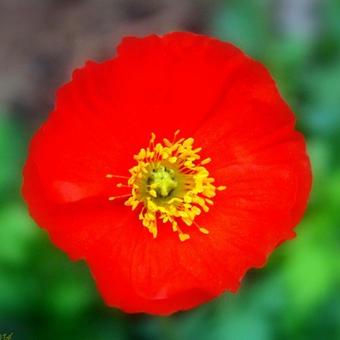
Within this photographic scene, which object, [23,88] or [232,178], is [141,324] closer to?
[232,178]

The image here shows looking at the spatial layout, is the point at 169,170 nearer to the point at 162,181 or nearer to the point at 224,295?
the point at 162,181

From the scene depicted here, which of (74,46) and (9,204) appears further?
(74,46)

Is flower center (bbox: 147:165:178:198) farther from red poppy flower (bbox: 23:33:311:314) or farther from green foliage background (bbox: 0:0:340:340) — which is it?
green foliage background (bbox: 0:0:340:340)

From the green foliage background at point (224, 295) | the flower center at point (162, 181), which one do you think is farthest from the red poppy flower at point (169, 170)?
the green foliage background at point (224, 295)

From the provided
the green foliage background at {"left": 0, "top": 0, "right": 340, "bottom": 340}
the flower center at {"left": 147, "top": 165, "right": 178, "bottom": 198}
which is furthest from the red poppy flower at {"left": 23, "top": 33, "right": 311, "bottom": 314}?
the green foliage background at {"left": 0, "top": 0, "right": 340, "bottom": 340}

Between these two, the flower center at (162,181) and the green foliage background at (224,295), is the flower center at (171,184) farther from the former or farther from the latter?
the green foliage background at (224,295)

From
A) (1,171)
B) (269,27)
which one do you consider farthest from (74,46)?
(1,171)

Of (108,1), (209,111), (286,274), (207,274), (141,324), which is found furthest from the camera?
(108,1)

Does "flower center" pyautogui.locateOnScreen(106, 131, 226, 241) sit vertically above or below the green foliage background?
above
